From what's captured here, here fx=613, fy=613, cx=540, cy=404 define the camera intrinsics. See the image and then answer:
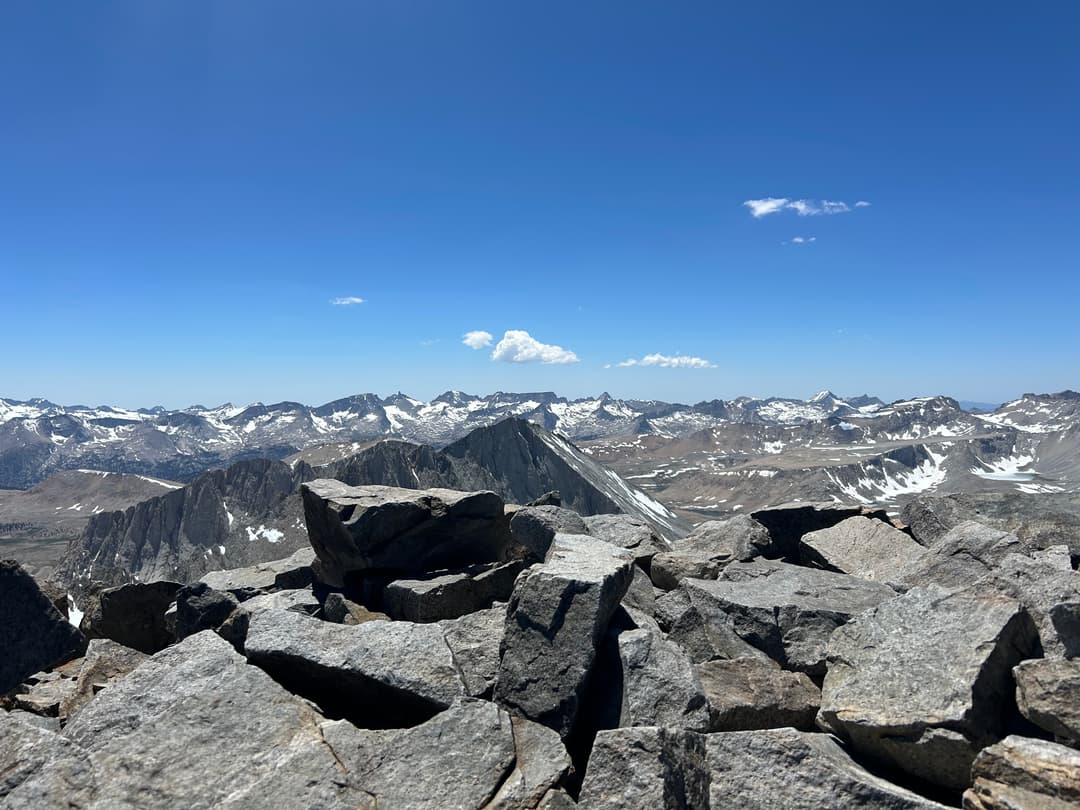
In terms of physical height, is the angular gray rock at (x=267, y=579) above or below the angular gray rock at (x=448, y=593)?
below

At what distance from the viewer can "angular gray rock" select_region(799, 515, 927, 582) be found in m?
15.8

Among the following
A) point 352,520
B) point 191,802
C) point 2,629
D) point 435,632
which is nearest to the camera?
point 191,802

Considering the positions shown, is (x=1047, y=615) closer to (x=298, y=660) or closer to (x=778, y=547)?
(x=778, y=547)

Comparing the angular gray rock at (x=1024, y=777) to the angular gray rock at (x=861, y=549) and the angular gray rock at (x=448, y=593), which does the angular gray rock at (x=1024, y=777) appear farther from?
the angular gray rock at (x=448, y=593)

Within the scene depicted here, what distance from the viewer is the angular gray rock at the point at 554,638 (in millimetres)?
9141

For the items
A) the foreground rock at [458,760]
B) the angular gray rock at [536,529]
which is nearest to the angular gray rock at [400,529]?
the angular gray rock at [536,529]

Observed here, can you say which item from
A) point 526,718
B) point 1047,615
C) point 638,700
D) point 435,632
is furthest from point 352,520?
point 1047,615

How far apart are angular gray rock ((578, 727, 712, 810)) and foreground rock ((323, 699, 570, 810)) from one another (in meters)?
0.94

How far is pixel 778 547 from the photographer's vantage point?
18562 mm

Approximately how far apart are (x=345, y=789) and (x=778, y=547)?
14538 millimetres

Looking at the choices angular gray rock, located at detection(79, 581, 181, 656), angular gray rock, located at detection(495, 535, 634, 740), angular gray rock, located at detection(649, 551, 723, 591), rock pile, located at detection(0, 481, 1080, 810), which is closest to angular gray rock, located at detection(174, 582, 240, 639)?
rock pile, located at detection(0, 481, 1080, 810)

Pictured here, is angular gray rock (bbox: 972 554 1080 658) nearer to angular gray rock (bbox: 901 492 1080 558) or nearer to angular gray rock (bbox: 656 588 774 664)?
angular gray rock (bbox: 656 588 774 664)

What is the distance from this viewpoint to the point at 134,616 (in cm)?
1619

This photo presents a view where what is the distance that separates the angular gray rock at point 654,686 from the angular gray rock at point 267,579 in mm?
11398
